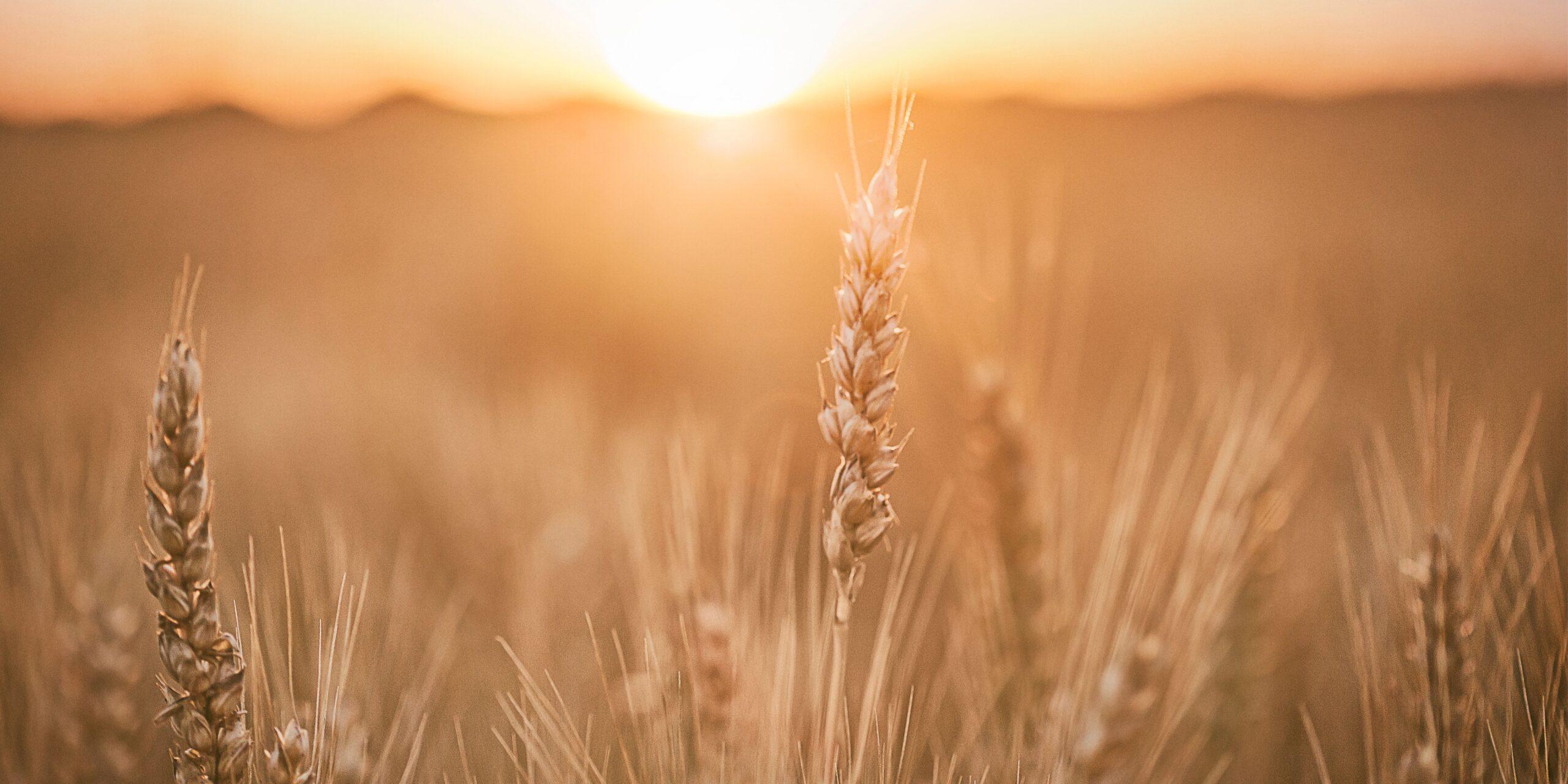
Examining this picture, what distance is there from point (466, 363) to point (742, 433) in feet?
4.48

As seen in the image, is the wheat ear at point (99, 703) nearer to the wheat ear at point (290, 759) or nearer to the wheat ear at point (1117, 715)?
the wheat ear at point (290, 759)

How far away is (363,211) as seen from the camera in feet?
10.00

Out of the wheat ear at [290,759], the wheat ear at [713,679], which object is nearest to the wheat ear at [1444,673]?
the wheat ear at [713,679]

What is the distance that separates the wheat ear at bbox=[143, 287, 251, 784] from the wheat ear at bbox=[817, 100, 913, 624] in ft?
1.61

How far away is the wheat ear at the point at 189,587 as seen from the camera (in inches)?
20.5

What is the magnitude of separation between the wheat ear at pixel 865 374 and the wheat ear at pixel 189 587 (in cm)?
49

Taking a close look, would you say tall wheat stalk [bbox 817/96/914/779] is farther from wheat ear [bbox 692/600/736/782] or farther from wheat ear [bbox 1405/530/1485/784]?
wheat ear [bbox 1405/530/1485/784]

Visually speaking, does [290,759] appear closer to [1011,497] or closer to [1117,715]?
[1117,715]

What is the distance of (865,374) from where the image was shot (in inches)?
22.6

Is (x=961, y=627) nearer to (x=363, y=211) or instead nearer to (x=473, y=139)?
(x=473, y=139)

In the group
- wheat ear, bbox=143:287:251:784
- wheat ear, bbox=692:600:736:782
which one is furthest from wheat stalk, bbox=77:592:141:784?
wheat ear, bbox=692:600:736:782

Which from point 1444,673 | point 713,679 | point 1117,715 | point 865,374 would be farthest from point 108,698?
point 1444,673

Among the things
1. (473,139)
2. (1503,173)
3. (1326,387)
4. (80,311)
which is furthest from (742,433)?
(1503,173)

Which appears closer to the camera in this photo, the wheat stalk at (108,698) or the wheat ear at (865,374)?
the wheat ear at (865,374)
